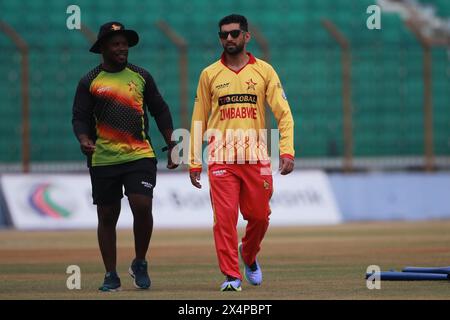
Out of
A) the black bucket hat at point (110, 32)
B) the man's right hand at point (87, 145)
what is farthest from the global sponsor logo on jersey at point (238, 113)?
the man's right hand at point (87, 145)

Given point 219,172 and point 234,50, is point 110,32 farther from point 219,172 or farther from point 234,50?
point 219,172

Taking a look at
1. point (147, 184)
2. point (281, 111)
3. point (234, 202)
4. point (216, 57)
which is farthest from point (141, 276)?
point (216, 57)

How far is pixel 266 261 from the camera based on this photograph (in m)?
14.6

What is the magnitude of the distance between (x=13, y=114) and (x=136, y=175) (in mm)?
14651

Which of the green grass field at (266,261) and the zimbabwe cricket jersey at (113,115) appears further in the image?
the zimbabwe cricket jersey at (113,115)

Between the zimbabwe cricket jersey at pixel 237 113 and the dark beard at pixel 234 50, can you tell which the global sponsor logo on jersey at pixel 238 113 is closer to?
the zimbabwe cricket jersey at pixel 237 113

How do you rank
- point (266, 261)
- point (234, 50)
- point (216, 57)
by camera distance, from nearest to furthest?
point (234, 50) → point (266, 261) → point (216, 57)

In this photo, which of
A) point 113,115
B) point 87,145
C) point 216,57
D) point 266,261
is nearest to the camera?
point 87,145

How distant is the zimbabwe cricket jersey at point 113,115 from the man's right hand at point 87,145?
11 cm

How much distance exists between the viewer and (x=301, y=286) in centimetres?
1113

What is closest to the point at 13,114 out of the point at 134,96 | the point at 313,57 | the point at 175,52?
the point at 175,52

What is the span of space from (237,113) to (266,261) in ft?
13.2

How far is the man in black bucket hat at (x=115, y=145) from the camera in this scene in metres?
11.0
